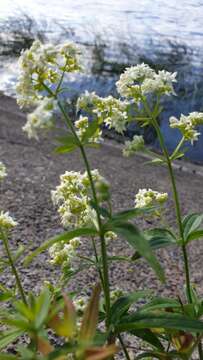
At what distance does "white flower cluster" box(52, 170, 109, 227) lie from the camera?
218 cm

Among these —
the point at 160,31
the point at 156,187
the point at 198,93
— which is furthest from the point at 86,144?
the point at 160,31

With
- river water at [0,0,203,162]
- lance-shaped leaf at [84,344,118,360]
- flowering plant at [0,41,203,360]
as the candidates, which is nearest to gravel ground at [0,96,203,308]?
flowering plant at [0,41,203,360]

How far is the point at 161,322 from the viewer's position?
1.73 meters

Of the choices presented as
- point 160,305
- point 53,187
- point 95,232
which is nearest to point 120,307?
point 160,305

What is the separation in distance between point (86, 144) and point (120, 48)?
13.2 meters

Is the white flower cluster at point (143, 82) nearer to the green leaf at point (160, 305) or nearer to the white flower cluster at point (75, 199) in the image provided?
the white flower cluster at point (75, 199)

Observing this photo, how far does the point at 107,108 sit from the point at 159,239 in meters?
0.49

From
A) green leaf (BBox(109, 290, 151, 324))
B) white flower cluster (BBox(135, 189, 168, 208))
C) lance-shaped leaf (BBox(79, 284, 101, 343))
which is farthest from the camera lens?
white flower cluster (BBox(135, 189, 168, 208))

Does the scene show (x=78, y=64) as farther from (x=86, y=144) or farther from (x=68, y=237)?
(x=68, y=237)

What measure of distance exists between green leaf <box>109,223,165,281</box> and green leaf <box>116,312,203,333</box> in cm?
16

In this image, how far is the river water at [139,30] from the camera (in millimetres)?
13453

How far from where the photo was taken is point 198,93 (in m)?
13.5

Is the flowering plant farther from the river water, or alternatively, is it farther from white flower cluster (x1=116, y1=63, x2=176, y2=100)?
the river water

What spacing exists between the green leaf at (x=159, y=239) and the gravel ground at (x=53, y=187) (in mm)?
574
